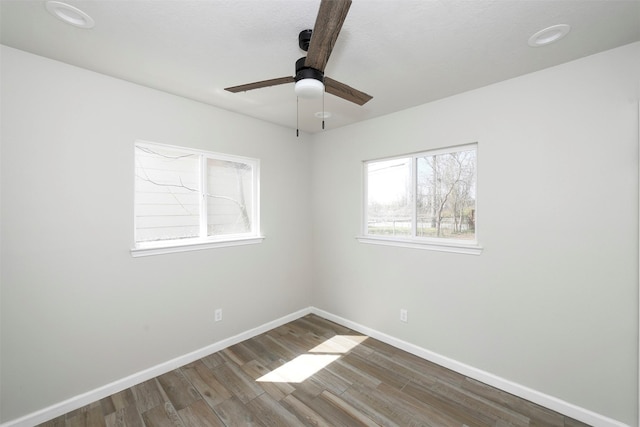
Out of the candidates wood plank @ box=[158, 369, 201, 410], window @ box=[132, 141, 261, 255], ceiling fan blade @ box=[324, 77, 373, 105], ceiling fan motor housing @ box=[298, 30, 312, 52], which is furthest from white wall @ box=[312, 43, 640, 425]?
wood plank @ box=[158, 369, 201, 410]

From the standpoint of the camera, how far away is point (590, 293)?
76.0 inches

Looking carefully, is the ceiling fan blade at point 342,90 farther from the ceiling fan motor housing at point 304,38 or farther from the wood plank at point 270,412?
the wood plank at point 270,412

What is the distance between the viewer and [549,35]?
5.49 feet

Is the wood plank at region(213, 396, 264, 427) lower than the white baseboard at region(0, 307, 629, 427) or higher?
lower

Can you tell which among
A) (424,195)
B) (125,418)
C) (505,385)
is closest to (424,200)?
(424,195)

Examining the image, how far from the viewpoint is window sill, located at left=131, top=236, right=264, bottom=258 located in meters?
2.39

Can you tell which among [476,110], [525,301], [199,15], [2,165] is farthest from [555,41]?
[2,165]

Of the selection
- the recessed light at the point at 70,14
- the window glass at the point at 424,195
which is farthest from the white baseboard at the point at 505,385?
the recessed light at the point at 70,14

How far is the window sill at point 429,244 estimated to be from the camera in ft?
8.07

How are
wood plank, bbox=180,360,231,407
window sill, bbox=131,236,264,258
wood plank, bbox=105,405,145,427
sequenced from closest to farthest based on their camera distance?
1. wood plank, bbox=105,405,145,427
2. wood plank, bbox=180,360,231,407
3. window sill, bbox=131,236,264,258

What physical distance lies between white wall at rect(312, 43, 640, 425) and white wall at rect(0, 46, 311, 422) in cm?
216

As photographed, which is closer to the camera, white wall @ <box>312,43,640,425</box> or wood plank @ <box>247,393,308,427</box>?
white wall @ <box>312,43,640,425</box>

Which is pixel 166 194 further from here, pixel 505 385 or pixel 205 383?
pixel 505 385

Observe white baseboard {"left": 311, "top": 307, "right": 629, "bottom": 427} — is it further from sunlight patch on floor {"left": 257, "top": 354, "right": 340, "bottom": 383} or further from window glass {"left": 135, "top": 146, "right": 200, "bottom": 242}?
window glass {"left": 135, "top": 146, "right": 200, "bottom": 242}
